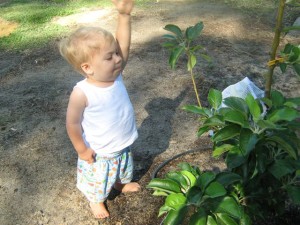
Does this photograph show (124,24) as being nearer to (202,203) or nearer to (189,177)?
(189,177)

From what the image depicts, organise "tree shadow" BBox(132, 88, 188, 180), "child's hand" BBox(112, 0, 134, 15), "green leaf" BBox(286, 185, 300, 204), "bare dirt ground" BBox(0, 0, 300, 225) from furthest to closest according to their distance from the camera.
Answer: "tree shadow" BBox(132, 88, 188, 180) < "bare dirt ground" BBox(0, 0, 300, 225) < "child's hand" BBox(112, 0, 134, 15) < "green leaf" BBox(286, 185, 300, 204)

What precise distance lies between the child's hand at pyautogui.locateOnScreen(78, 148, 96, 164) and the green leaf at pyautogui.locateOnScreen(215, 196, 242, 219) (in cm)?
96

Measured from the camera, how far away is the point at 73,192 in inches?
105

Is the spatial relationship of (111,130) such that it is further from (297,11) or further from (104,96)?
(297,11)

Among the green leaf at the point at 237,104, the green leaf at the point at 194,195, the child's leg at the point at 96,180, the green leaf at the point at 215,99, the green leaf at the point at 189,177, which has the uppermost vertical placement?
the green leaf at the point at 237,104

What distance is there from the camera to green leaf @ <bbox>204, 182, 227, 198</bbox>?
138 centimetres

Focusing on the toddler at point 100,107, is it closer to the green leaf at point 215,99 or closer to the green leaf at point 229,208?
the green leaf at point 215,99

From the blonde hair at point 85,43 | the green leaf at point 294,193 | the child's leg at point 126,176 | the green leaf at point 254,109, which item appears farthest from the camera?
the child's leg at point 126,176

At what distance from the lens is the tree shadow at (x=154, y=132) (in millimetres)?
2934

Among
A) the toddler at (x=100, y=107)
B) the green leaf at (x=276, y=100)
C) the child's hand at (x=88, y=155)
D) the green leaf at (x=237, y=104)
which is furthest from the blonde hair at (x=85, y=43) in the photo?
the green leaf at (x=276, y=100)

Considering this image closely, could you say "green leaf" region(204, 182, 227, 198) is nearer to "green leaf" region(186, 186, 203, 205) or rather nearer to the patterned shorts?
"green leaf" region(186, 186, 203, 205)

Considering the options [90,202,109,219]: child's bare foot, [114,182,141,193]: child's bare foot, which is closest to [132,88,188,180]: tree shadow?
[114,182,141,193]: child's bare foot

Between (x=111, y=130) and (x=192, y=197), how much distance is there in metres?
0.83

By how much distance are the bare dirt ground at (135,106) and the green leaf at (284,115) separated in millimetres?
1214
